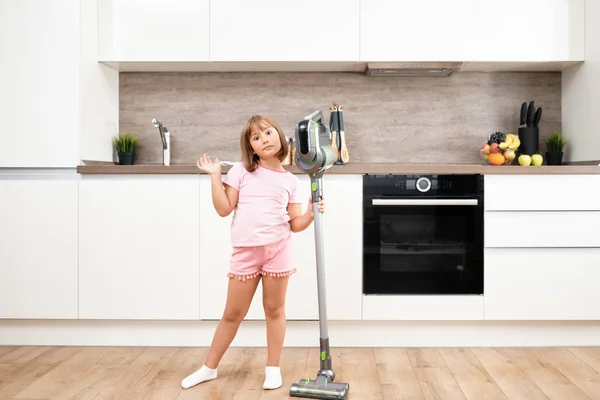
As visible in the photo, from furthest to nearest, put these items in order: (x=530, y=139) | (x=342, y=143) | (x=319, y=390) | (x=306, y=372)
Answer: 1. (x=530, y=139)
2. (x=342, y=143)
3. (x=306, y=372)
4. (x=319, y=390)

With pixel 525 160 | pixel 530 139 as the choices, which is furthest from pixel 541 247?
pixel 530 139

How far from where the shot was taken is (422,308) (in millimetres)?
2881

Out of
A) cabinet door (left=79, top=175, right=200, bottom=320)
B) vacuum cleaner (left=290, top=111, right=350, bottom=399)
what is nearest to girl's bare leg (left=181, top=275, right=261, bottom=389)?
vacuum cleaner (left=290, top=111, right=350, bottom=399)

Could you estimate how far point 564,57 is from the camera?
316cm

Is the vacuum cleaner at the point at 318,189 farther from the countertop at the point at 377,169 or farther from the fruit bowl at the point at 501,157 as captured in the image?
the fruit bowl at the point at 501,157

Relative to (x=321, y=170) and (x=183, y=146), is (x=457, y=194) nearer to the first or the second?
(x=321, y=170)

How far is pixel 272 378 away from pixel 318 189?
2.49 feet

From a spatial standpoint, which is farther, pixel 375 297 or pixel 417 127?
pixel 417 127

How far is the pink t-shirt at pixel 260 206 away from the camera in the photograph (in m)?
2.27

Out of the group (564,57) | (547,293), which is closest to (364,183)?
(547,293)

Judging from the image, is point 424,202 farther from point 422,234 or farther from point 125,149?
point 125,149

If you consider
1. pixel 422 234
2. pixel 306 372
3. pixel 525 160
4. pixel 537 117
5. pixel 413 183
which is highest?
pixel 537 117

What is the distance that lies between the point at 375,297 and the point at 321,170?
0.95 metres

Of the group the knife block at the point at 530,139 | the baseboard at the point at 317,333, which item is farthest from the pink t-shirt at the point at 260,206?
the knife block at the point at 530,139
